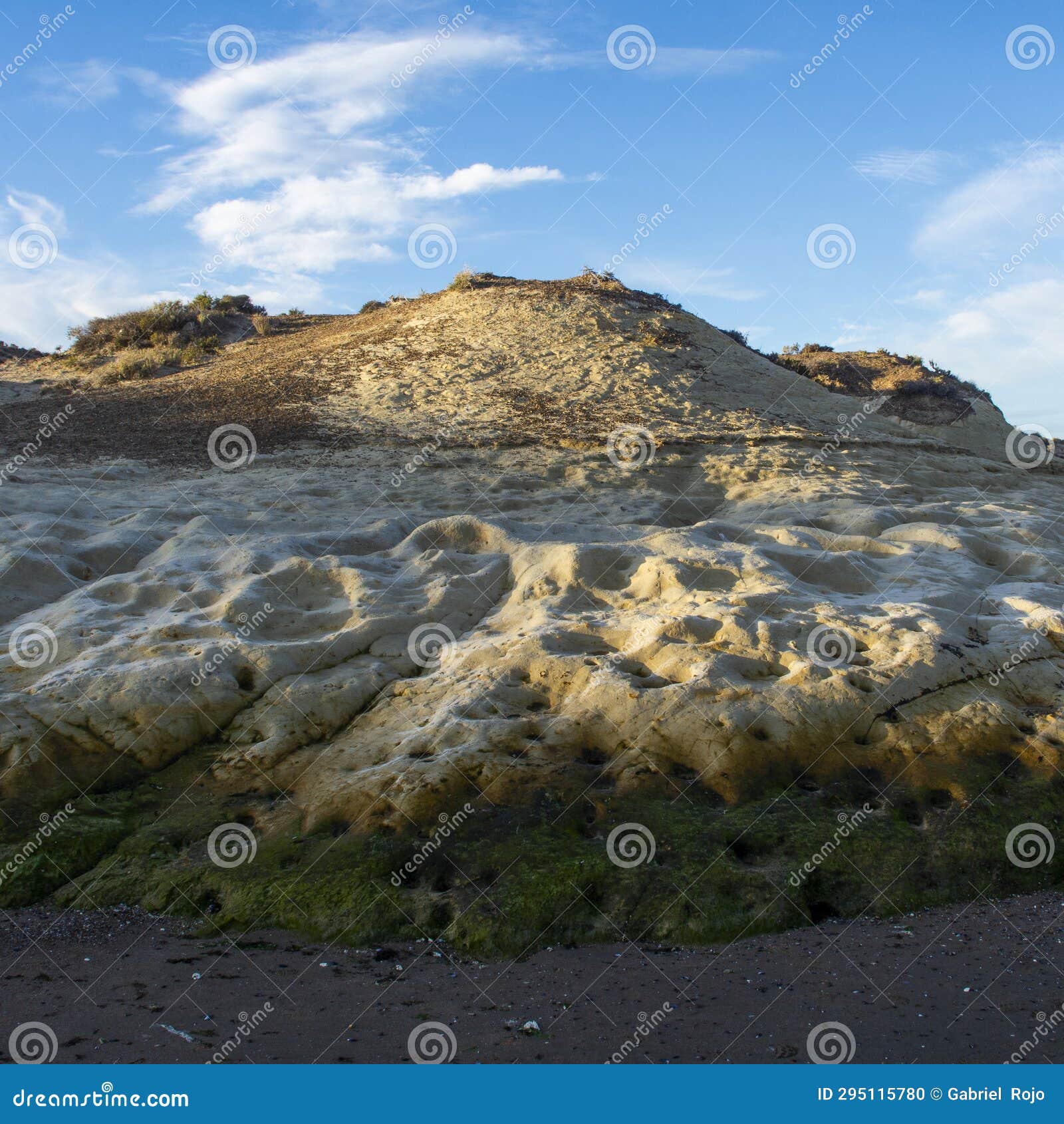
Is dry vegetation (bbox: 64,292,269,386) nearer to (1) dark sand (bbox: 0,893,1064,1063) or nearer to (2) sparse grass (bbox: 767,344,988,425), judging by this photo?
(2) sparse grass (bbox: 767,344,988,425)

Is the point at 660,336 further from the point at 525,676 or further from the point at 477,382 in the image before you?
the point at 525,676

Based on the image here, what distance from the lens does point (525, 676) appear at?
8.11 meters

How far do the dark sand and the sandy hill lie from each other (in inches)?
12.6

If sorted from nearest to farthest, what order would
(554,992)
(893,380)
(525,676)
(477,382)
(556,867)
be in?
(554,992) < (556,867) < (525,676) < (477,382) < (893,380)

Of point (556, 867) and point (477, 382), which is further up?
point (477, 382)

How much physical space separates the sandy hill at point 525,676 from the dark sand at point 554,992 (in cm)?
32

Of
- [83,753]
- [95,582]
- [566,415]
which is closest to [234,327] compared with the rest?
[566,415]

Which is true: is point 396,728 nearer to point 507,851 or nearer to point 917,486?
point 507,851

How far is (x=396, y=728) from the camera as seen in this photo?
775cm

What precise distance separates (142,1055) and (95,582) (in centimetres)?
608

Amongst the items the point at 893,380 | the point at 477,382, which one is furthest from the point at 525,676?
the point at 893,380

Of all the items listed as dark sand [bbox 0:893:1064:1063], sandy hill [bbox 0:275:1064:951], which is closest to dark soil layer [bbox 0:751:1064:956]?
sandy hill [bbox 0:275:1064:951]

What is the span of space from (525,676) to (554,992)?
3.01 metres

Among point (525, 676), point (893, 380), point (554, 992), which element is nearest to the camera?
point (554, 992)
